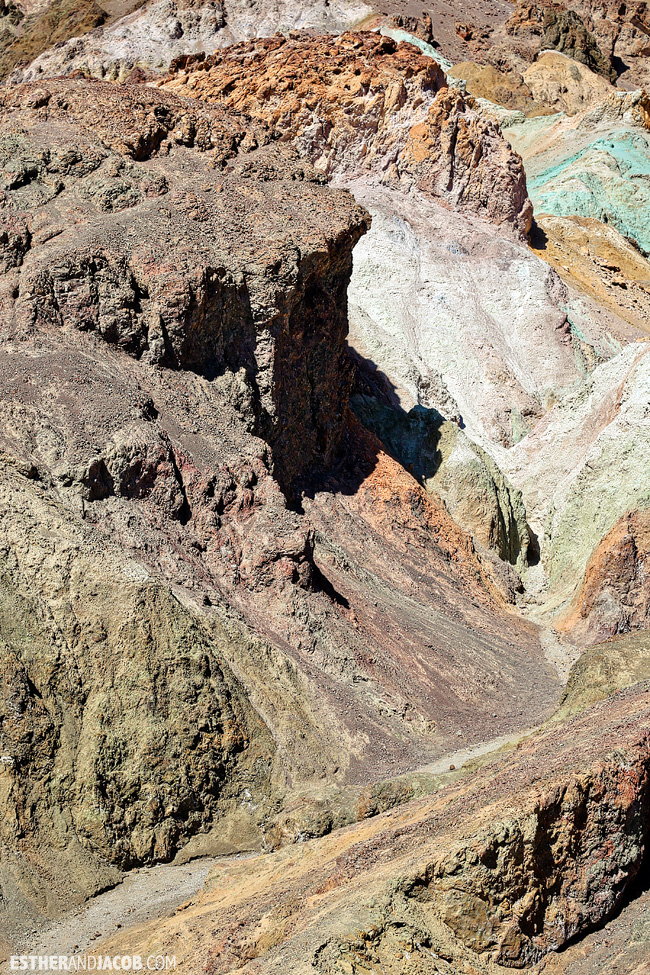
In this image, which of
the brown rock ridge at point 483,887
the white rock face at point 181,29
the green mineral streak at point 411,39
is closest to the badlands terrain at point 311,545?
the brown rock ridge at point 483,887

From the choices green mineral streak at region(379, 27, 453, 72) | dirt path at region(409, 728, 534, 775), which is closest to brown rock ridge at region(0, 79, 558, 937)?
dirt path at region(409, 728, 534, 775)

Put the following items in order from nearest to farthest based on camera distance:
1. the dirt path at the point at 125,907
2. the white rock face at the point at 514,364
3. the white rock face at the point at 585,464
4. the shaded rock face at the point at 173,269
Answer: the dirt path at the point at 125,907 → the shaded rock face at the point at 173,269 → the white rock face at the point at 585,464 → the white rock face at the point at 514,364

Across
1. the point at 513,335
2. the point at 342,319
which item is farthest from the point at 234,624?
the point at 513,335

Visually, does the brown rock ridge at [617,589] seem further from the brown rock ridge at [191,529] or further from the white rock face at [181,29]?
the white rock face at [181,29]

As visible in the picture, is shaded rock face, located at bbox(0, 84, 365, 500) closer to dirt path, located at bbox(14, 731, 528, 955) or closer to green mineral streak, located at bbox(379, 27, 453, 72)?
dirt path, located at bbox(14, 731, 528, 955)

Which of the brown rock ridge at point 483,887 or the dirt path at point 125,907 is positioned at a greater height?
the brown rock ridge at point 483,887

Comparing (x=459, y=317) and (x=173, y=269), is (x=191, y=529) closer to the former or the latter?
(x=173, y=269)
